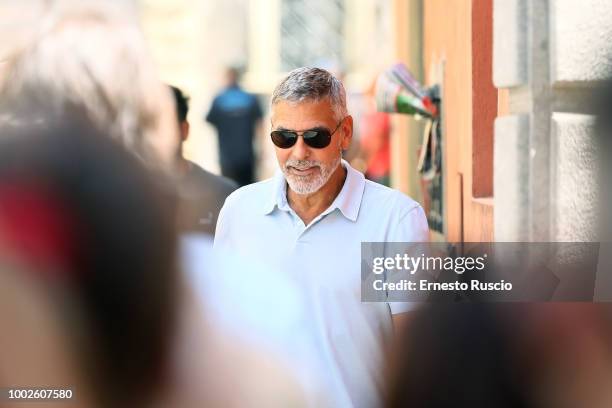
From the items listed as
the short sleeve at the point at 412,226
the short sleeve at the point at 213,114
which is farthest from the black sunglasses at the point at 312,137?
the short sleeve at the point at 213,114

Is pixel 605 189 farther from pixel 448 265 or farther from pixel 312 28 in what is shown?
pixel 312 28

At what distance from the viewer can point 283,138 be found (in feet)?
11.0

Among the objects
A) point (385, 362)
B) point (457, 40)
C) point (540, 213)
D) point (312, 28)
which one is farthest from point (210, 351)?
point (312, 28)

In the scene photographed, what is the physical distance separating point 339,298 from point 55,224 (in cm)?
82

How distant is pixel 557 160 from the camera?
3.52 metres

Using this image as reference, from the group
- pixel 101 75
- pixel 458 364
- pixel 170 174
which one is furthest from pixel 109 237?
pixel 458 364

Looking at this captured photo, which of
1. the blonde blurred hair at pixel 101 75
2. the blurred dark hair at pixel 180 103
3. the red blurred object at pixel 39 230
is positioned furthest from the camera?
the blurred dark hair at pixel 180 103

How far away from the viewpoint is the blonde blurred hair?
9.45ft

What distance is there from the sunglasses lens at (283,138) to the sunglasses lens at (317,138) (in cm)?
3

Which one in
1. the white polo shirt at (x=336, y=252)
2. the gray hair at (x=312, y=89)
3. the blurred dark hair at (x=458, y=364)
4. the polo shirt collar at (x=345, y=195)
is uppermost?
the gray hair at (x=312, y=89)

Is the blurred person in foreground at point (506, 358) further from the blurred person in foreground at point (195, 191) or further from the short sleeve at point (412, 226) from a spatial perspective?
the blurred person in foreground at point (195, 191)

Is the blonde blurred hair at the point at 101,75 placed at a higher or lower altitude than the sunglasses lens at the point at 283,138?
higher

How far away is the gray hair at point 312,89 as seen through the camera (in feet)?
10.9

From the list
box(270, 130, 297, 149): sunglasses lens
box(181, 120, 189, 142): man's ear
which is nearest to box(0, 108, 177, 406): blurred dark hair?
box(181, 120, 189, 142): man's ear
